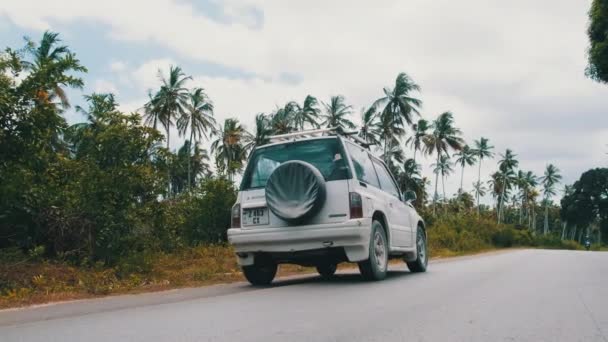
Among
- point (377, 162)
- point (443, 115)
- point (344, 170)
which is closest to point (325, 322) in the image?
point (344, 170)

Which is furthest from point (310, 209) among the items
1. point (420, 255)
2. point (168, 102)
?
point (168, 102)

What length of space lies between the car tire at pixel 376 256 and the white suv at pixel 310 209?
0.01 m

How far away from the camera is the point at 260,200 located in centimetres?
772

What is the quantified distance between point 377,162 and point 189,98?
38051 millimetres

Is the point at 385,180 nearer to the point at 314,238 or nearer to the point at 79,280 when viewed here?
the point at 314,238

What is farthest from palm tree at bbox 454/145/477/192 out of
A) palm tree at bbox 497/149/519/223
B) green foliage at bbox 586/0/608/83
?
green foliage at bbox 586/0/608/83

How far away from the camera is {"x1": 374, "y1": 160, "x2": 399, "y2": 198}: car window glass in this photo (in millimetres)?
9056

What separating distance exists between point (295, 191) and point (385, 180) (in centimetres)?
238

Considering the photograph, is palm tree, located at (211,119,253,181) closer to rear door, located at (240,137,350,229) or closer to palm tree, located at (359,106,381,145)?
palm tree, located at (359,106,381,145)

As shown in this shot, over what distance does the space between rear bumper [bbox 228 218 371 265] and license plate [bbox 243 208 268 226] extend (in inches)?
4.3

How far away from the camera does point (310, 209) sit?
7.31m

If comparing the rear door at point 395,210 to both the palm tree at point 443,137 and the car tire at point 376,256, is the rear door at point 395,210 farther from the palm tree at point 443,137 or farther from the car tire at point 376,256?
the palm tree at point 443,137

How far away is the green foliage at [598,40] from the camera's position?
15.9 meters

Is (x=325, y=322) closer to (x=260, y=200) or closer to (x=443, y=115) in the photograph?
(x=260, y=200)
